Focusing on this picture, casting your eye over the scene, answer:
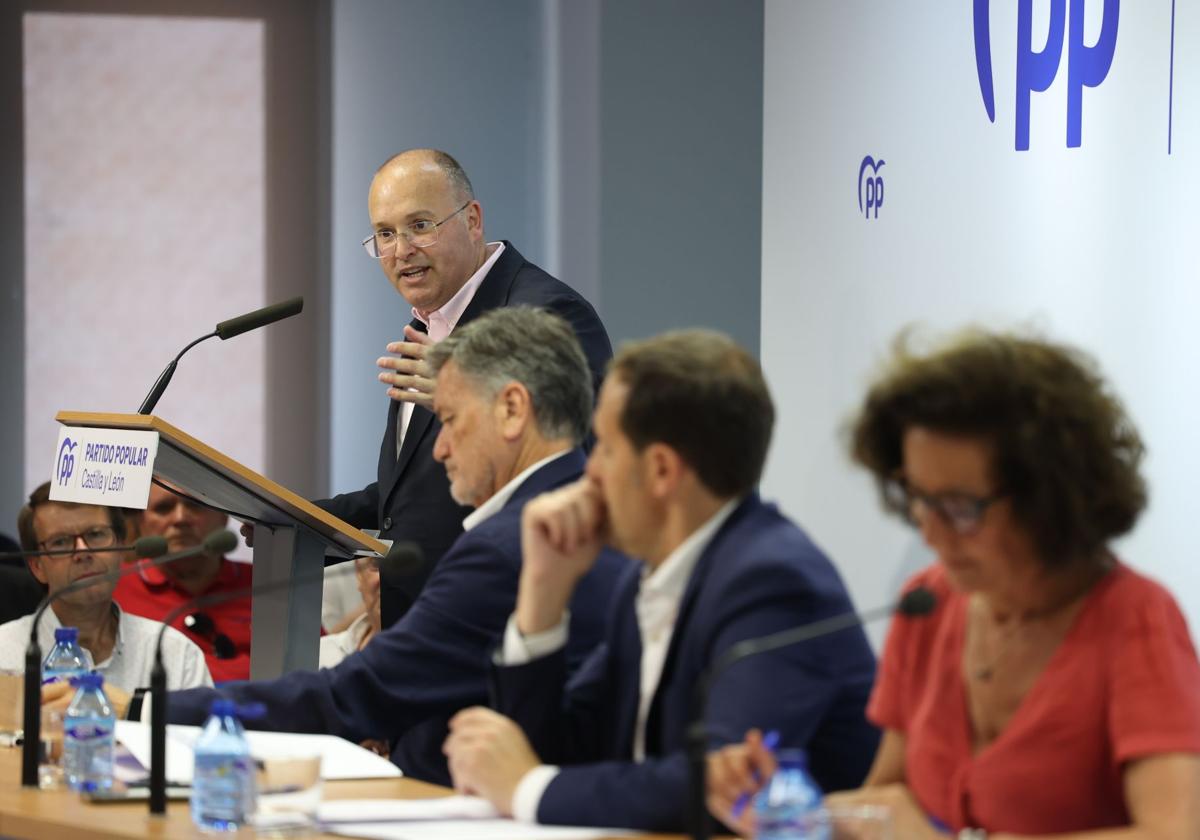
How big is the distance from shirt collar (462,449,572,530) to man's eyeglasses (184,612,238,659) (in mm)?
2308

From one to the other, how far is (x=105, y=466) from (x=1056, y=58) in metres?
1.93

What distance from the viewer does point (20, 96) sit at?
6738mm

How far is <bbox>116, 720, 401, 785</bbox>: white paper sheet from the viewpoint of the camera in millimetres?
2494

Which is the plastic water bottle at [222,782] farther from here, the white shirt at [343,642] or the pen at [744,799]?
the white shirt at [343,642]

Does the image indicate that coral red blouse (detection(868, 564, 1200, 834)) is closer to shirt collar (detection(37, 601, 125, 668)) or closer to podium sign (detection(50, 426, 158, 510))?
podium sign (detection(50, 426, 158, 510))

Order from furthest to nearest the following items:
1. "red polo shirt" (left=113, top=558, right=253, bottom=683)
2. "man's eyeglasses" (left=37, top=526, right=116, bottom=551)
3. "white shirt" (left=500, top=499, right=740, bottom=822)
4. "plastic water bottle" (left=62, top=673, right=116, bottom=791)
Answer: "red polo shirt" (left=113, top=558, right=253, bottom=683), "man's eyeglasses" (left=37, top=526, right=116, bottom=551), "plastic water bottle" (left=62, top=673, right=116, bottom=791), "white shirt" (left=500, top=499, right=740, bottom=822)

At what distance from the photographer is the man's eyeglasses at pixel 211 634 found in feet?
16.5

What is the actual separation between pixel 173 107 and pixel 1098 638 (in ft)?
18.2

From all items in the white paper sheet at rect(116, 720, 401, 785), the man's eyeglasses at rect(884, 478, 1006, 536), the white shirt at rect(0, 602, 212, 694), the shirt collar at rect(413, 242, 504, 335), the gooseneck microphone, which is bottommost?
the white shirt at rect(0, 602, 212, 694)

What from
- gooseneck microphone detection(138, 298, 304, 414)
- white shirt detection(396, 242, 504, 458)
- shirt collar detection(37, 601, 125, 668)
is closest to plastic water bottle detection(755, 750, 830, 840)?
gooseneck microphone detection(138, 298, 304, 414)

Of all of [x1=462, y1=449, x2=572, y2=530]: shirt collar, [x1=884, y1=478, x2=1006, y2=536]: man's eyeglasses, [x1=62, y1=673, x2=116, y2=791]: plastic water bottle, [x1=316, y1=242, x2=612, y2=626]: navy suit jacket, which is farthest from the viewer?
[x1=316, y1=242, x2=612, y2=626]: navy suit jacket

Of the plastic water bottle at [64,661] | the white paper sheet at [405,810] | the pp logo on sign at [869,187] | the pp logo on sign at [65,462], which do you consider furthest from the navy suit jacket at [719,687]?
the pp logo on sign at [869,187]

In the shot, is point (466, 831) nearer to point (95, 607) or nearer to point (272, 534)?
point (272, 534)

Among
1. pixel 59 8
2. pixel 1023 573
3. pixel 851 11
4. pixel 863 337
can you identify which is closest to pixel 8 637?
pixel 863 337
